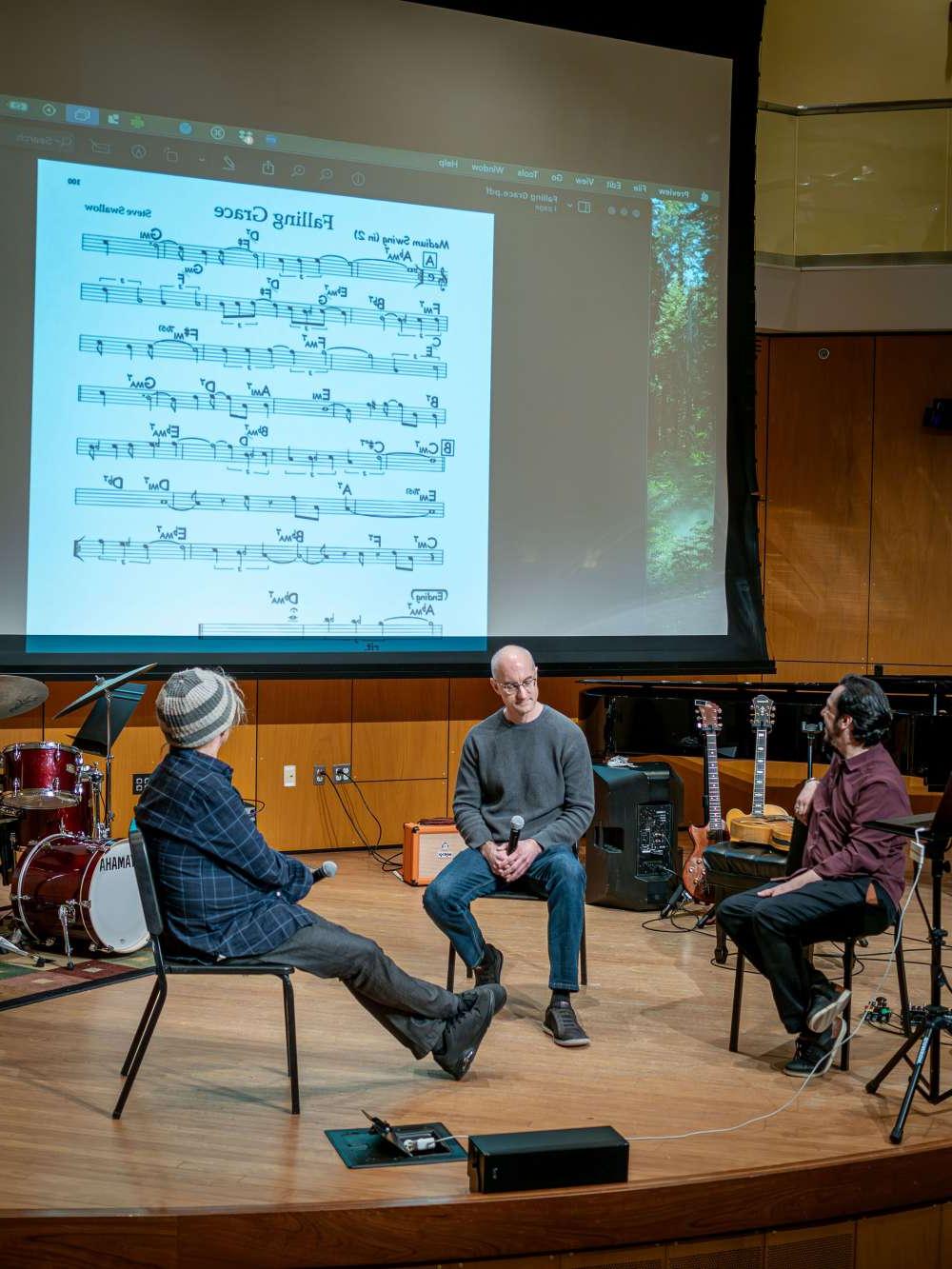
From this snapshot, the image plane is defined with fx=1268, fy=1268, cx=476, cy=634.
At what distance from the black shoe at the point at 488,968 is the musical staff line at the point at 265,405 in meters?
2.62

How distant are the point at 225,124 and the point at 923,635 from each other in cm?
506

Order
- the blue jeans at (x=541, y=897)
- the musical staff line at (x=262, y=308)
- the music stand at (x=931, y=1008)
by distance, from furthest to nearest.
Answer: the musical staff line at (x=262, y=308)
the blue jeans at (x=541, y=897)
the music stand at (x=931, y=1008)

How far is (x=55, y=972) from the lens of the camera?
4586 mm

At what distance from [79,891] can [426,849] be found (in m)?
1.91

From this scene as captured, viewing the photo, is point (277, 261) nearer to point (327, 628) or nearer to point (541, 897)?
point (327, 628)

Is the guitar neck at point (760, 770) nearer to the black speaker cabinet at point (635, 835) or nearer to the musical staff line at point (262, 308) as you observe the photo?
the black speaker cabinet at point (635, 835)

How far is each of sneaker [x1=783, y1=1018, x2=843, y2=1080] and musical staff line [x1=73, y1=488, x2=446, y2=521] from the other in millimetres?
2981

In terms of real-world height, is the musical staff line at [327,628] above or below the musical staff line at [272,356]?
below

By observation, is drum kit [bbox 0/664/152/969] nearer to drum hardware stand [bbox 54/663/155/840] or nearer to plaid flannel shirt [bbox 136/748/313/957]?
A: drum hardware stand [bbox 54/663/155/840]

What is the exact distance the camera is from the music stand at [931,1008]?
3213 mm

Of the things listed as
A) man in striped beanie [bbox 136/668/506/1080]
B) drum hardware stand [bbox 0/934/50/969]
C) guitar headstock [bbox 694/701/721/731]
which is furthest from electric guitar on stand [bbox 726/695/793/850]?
drum hardware stand [bbox 0/934/50/969]

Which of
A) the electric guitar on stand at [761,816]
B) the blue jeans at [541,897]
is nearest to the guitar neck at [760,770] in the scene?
the electric guitar on stand at [761,816]

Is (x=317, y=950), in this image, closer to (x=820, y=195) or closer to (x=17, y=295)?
(x=17, y=295)

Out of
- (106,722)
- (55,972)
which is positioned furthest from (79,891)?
(106,722)
